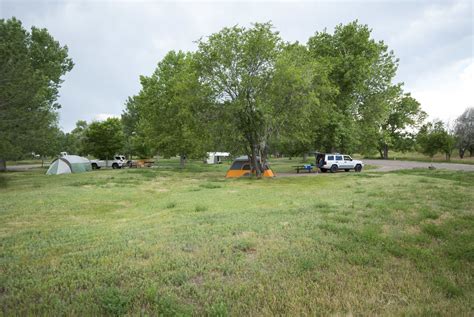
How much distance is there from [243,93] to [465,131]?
54.0 meters

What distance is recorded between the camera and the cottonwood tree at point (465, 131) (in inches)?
1984

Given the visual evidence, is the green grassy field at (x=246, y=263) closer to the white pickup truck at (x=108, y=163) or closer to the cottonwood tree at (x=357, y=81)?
the cottonwood tree at (x=357, y=81)

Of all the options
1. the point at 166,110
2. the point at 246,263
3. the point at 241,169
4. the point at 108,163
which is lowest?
the point at 246,263

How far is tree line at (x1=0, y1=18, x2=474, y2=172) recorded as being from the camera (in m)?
16.3

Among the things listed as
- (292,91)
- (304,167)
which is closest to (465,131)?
(304,167)

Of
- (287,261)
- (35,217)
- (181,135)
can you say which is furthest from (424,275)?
(181,135)

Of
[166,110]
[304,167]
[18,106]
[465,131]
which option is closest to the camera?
[18,106]

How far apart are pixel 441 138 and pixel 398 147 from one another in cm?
2656

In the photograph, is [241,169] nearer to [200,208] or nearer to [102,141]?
[200,208]

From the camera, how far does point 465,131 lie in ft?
169

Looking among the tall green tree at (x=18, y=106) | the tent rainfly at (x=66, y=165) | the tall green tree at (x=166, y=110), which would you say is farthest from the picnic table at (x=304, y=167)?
the tent rainfly at (x=66, y=165)

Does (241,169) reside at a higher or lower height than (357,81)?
lower

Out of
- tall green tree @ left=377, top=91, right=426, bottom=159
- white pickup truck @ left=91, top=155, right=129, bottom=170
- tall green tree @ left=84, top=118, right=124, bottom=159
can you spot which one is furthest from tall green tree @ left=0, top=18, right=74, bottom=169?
tall green tree @ left=377, top=91, right=426, bottom=159

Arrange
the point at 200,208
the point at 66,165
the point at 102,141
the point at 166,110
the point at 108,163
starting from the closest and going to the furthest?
the point at 200,208 → the point at 66,165 → the point at 166,110 → the point at 102,141 → the point at 108,163
